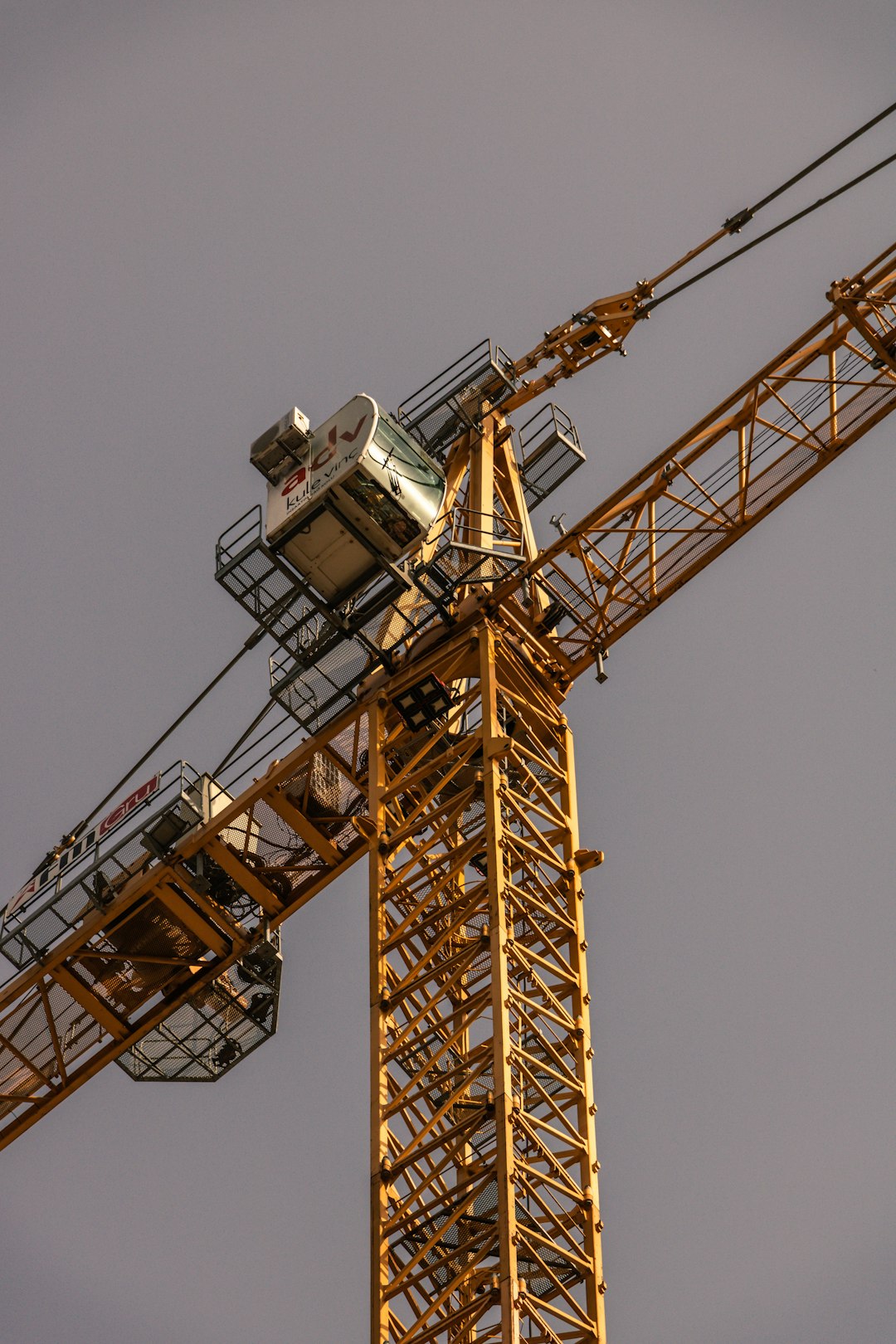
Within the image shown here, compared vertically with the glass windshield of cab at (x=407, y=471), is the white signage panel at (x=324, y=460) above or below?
above

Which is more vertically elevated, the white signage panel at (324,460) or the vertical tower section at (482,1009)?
the white signage panel at (324,460)

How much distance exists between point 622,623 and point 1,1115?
14.0m

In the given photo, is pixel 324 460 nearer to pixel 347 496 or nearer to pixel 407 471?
pixel 347 496

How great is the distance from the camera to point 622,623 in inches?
1492

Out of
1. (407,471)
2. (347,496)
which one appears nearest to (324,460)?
(347,496)

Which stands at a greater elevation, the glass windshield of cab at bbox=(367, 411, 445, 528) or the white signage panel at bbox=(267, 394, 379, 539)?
the white signage panel at bbox=(267, 394, 379, 539)

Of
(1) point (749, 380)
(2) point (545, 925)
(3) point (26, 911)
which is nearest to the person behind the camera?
(2) point (545, 925)

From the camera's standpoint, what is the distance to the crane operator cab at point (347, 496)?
3588 centimetres

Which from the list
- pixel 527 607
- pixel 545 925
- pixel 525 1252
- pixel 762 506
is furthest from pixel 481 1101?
pixel 762 506

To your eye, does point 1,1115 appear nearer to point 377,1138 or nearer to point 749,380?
point 377,1138

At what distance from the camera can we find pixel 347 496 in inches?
1417

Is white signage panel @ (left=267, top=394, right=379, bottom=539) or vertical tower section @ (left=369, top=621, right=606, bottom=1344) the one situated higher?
white signage panel @ (left=267, top=394, right=379, bottom=539)

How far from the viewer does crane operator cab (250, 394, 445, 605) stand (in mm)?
35875

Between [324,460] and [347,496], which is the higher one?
[324,460]
